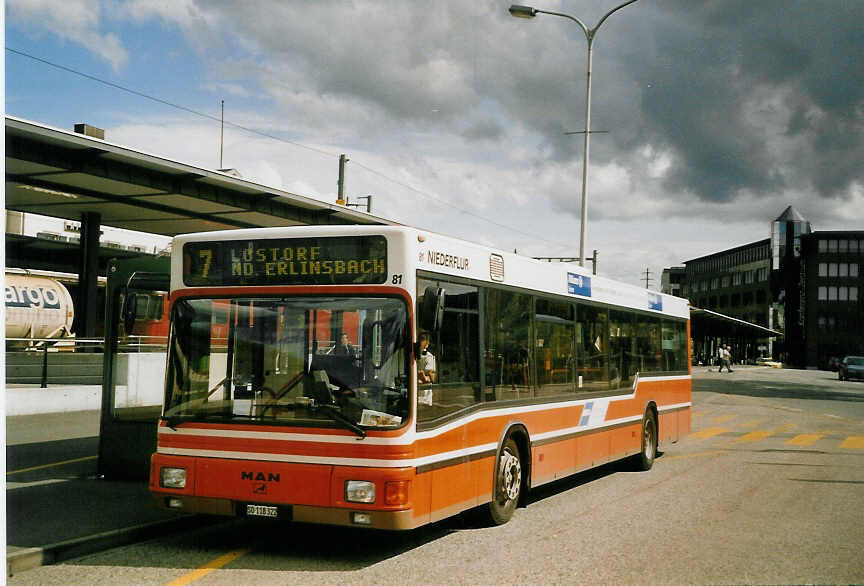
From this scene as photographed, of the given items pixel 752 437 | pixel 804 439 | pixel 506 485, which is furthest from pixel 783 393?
pixel 506 485

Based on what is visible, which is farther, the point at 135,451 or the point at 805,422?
the point at 805,422

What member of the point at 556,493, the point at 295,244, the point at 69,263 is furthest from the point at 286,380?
the point at 69,263

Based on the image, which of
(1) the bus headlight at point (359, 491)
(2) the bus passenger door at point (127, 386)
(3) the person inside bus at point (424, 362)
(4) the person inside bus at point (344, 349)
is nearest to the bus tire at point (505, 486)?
(3) the person inside bus at point (424, 362)

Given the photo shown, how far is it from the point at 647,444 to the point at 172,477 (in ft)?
27.8

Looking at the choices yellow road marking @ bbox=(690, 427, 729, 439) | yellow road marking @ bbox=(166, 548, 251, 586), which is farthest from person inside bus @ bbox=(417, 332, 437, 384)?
yellow road marking @ bbox=(690, 427, 729, 439)

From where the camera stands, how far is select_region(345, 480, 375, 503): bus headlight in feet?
23.1

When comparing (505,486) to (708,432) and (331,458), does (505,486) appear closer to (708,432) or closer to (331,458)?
(331,458)

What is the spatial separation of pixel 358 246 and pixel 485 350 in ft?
6.30

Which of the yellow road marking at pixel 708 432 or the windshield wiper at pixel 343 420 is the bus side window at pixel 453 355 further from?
the yellow road marking at pixel 708 432

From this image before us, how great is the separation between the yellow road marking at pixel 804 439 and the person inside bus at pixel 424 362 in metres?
13.4

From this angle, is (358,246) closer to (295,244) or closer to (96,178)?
(295,244)

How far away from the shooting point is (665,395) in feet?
50.2

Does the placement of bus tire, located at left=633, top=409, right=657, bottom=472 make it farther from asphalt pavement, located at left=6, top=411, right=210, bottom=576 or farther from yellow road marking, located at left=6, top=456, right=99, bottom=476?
yellow road marking, located at left=6, top=456, right=99, bottom=476

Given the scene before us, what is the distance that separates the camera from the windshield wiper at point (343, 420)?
23.3 ft
